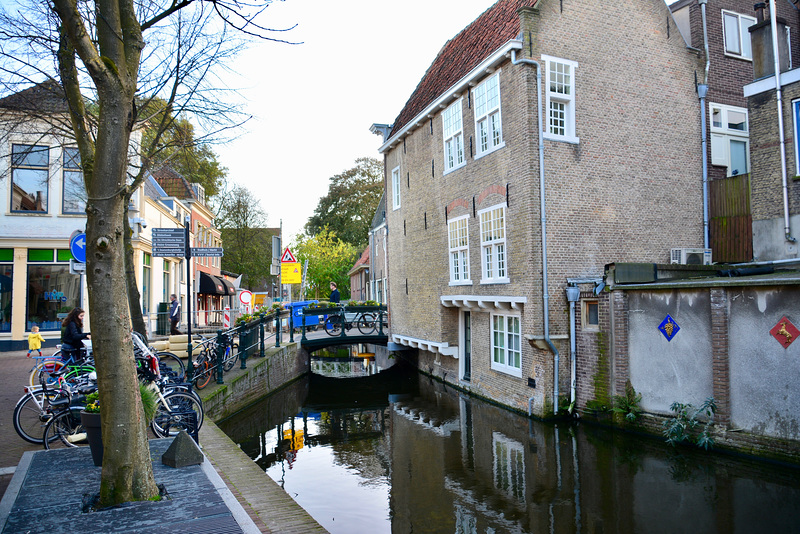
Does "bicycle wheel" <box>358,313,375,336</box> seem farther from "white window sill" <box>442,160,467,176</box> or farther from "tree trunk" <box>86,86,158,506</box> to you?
"tree trunk" <box>86,86,158,506</box>

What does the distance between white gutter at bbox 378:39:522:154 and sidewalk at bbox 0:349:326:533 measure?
9.42 meters

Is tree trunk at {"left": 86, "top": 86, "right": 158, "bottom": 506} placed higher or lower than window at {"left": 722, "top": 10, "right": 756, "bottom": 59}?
lower

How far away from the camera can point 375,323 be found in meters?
21.6

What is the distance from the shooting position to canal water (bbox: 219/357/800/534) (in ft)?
22.3

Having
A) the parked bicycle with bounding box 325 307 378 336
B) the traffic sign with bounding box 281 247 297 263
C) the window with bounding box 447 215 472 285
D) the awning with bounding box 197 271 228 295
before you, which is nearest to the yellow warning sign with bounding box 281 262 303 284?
the traffic sign with bounding box 281 247 297 263

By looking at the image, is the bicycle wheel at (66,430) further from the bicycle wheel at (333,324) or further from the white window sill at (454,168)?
the bicycle wheel at (333,324)

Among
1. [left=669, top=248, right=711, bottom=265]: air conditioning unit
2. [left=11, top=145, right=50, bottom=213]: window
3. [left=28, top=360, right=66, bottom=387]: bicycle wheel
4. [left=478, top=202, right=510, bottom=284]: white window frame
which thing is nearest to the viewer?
[left=28, top=360, right=66, bottom=387]: bicycle wheel

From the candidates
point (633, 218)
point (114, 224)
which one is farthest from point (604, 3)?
point (114, 224)

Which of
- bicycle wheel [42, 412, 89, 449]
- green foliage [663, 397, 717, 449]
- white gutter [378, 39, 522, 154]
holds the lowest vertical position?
green foliage [663, 397, 717, 449]

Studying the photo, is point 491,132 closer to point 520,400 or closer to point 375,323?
point 520,400

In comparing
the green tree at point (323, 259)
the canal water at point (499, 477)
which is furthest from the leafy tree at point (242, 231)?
the canal water at point (499, 477)

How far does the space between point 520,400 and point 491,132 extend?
6.22 m

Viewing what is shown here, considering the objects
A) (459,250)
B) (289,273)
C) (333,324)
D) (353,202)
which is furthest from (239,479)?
(353,202)

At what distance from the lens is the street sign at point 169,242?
10.4m
